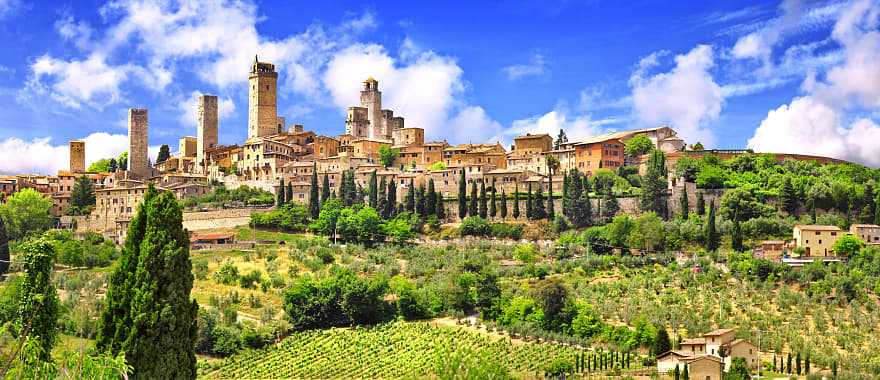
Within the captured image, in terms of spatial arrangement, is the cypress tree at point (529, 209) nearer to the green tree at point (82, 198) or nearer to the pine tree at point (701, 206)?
the pine tree at point (701, 206)

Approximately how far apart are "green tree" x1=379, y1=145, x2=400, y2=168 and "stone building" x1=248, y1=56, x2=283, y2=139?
11.4 m

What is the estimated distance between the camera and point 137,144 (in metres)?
75.6

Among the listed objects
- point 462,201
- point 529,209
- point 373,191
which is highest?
point 373,191

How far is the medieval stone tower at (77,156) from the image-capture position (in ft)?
247

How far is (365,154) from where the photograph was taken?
71562 mm

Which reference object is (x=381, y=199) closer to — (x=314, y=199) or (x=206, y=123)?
(x=314, y=199)

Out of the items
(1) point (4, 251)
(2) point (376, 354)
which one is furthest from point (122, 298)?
(1) point (4, 251)

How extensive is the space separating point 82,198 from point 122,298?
49.8 meters

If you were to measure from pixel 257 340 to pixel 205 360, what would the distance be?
2.86m

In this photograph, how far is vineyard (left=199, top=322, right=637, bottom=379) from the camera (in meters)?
36.0

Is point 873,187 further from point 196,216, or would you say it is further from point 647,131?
point 196,216

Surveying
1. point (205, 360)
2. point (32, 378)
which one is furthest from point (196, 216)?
point (32, 378)

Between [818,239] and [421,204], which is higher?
[421,204]

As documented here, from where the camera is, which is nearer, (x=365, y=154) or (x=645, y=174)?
(x=645, y=174)
